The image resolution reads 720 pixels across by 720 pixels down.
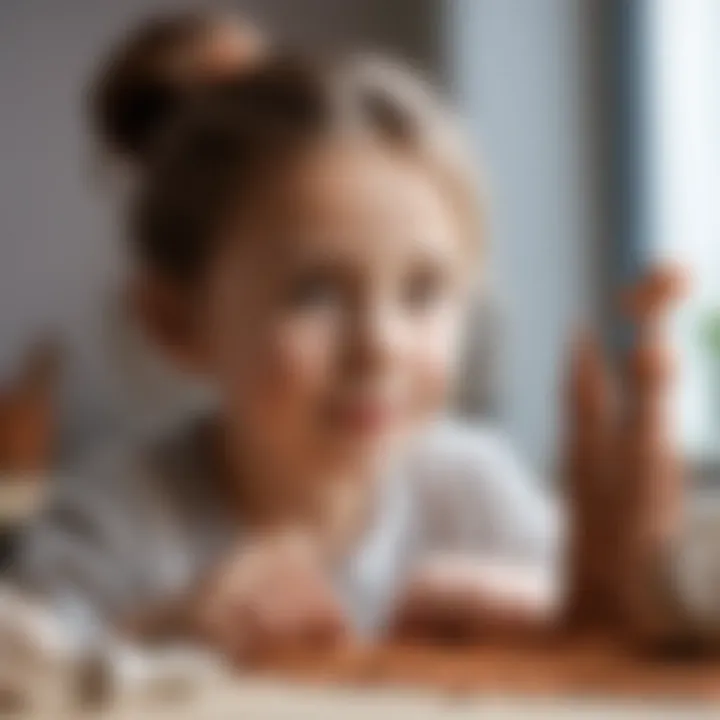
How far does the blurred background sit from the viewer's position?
2.20ft

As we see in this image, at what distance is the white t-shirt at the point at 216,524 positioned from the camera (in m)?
0.65

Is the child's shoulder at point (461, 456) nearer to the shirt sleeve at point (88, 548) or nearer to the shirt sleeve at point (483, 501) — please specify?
the shirt sleeve at point (483, 501)

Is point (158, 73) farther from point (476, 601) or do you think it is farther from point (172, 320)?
point (476, 601)

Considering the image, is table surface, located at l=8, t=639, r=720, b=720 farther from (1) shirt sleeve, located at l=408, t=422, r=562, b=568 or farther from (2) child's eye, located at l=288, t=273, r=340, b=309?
(2) child's eye, located at l=288, t=273, r=340, b=309

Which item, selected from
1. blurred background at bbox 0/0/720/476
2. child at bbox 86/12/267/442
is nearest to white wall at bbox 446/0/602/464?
blurred background at bbox 0/0/720/476

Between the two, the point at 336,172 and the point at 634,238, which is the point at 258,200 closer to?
the point at 336,172

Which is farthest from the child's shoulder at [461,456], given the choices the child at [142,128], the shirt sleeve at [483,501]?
the child at [142,128]

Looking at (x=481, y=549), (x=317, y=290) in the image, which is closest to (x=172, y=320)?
(x=317, y=290)

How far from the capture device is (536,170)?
2.23ft

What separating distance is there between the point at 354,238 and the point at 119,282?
11cm

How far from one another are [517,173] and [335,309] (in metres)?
0.10

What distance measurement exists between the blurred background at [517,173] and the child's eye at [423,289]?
3 centimetres

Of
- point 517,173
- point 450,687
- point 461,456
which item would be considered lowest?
point 450,687

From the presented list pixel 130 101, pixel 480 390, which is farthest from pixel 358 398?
pixel 130 101
